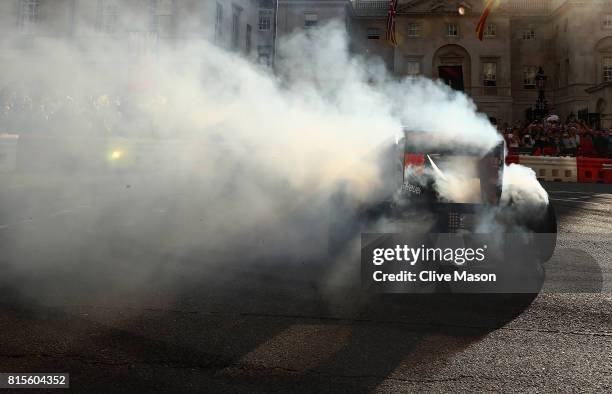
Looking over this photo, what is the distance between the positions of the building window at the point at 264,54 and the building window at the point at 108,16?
260 centimetres

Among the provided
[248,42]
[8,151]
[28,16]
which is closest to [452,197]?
[248,42]

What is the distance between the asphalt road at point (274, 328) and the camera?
2736mm

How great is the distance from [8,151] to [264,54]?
1009cm

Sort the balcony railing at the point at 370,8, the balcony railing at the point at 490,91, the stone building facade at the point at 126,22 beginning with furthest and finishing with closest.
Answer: the balcony railing at the point at 370,8
the balcony railing at the point at 490,91
the stone building facade at the point at 126,22

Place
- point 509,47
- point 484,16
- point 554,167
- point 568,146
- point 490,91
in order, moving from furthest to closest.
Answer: point 490,91, point 509,47, point 484,16, point 568,146, point 554,167

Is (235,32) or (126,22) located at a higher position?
(235,32)

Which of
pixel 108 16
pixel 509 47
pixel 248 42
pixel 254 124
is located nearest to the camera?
pixel 108 16

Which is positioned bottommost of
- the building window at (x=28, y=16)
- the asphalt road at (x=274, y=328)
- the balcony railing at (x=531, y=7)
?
the asphalt road at (x=274, y=328)

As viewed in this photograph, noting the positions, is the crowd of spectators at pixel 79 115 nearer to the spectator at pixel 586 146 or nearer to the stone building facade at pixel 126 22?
the stone building facade at pixel 126 22

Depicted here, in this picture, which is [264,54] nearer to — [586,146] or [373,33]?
[586,146]

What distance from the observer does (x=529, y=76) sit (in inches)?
1706

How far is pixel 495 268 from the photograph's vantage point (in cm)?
491

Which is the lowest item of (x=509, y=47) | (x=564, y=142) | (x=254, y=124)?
(x=254, y=124)

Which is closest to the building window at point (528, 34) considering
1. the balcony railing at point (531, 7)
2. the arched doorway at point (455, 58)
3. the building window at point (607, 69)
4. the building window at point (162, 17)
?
the balcony railing at point (531, 7)
